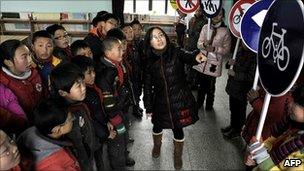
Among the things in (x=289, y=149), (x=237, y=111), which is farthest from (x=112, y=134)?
(x=237, y=111)

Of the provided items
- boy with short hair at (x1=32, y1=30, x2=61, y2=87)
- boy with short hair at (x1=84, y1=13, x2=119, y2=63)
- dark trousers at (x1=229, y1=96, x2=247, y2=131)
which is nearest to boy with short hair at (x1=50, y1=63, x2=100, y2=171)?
boy with short hair at (x1=32, y1=30, x2=61, y2=87)

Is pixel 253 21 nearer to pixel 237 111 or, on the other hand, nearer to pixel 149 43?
pixel 149 43

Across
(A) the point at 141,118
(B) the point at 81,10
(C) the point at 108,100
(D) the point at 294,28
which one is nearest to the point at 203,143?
(A) the point at 141,118

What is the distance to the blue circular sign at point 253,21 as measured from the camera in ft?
6.24

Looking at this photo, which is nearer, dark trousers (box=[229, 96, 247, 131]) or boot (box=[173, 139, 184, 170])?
boot (box=[173, 139, 184, 170])

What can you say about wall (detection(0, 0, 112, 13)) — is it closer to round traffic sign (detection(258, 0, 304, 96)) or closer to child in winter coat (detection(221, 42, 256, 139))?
child in winter coat (detection(221, 42, 256, 139))

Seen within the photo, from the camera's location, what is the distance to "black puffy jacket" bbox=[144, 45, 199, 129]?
242 centimetres

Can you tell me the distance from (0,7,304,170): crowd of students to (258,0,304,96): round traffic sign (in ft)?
0.81

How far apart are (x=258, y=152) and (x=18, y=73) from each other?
1.58 metres

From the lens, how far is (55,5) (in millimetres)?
7188

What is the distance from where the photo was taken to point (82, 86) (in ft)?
5.91

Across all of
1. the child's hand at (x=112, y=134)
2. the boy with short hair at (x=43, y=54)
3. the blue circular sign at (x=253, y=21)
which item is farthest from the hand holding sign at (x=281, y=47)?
the boy with short hair at (x=43, y=54)

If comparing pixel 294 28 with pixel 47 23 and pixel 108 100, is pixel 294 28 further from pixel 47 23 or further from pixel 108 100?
pixel 47 23

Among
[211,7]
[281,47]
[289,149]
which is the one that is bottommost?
[289,149]
